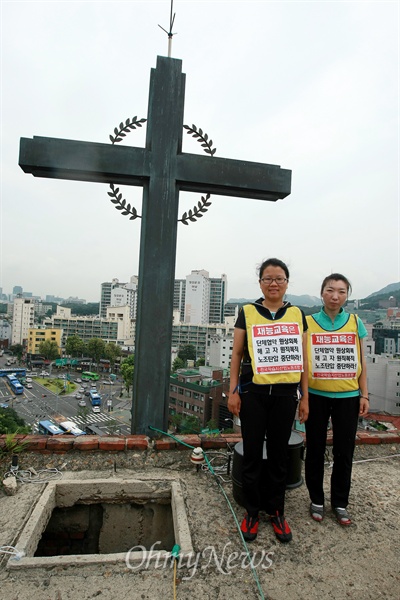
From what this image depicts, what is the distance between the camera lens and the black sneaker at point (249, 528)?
1658mm

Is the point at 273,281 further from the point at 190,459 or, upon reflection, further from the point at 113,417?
the point at 113,417

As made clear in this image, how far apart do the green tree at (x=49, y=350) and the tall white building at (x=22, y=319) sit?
12092 millimetres

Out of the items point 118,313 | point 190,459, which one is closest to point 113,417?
point 118,313

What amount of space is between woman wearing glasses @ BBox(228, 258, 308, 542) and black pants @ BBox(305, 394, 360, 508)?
0.46 feet

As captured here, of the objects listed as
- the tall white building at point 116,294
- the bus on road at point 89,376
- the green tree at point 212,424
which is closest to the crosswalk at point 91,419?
the green tree at point 212,424

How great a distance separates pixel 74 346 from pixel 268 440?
192 ft

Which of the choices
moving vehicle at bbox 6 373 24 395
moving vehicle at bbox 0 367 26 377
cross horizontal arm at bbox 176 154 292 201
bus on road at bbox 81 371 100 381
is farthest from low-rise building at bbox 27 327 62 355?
cross horizontal arm at bbox 176 154 292 201

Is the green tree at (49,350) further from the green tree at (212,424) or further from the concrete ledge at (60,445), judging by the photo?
the concrete ledge at (60,445)

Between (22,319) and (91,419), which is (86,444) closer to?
(91,419)

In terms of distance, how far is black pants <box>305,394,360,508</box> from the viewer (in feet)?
6.21

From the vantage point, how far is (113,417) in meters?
37.8

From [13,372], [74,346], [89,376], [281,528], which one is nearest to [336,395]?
[281,528]

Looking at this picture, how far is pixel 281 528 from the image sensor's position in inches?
66.3

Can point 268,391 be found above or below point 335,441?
above
